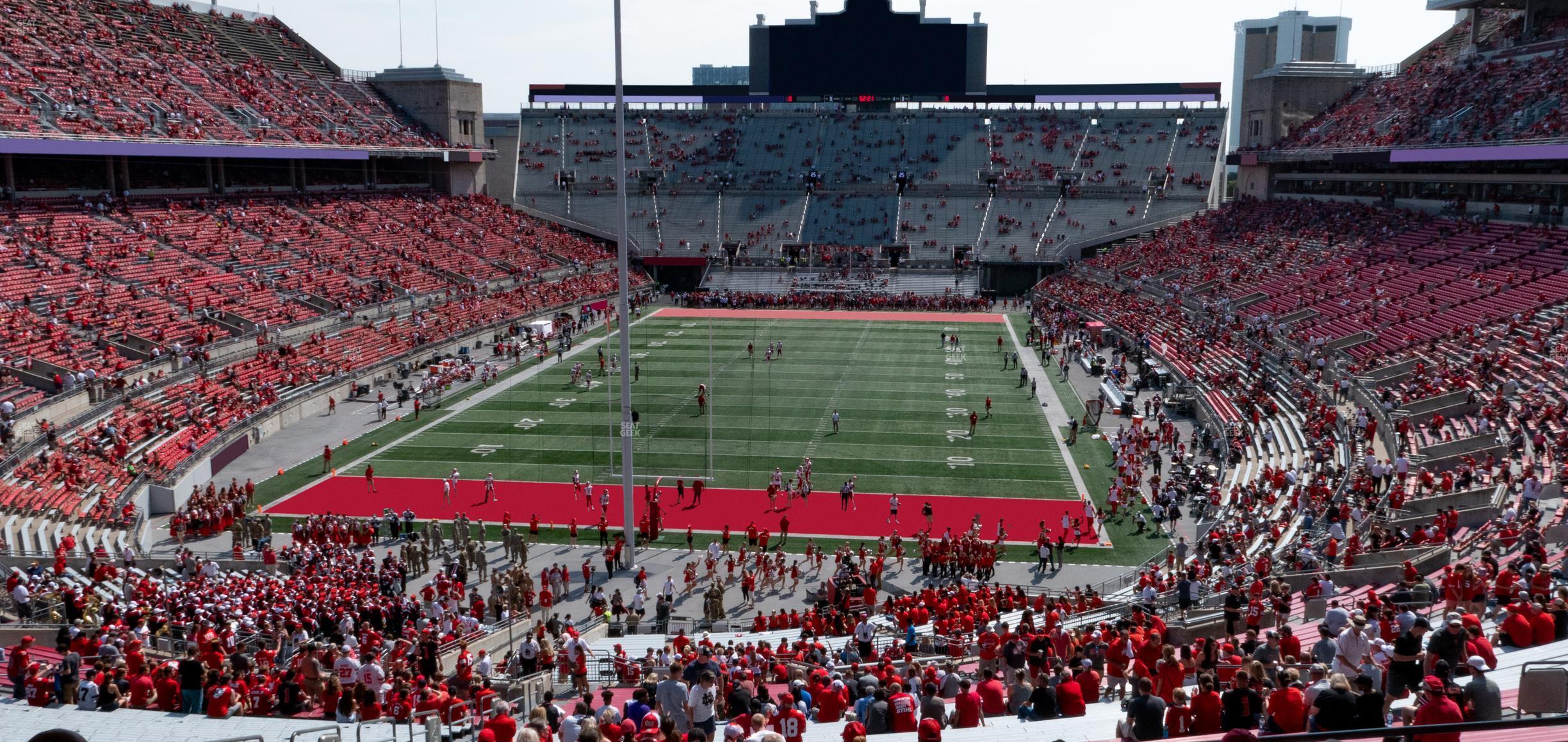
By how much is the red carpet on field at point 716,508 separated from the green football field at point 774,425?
0.91m

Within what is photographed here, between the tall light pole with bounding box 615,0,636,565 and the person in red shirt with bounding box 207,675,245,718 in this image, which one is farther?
the tall light pole with bounding box 615,0,636,565

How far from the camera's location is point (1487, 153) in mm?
38844

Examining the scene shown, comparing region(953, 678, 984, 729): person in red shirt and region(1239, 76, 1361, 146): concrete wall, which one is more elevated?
region(1239, 76, 1361, 146): concrete wall

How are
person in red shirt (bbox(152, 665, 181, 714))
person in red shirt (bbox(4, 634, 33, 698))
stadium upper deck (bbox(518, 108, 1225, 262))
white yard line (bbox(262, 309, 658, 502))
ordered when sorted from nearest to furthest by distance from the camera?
1. person in red shirt (bbox(152, 665, 181, 714))
2. person in red shirt (bbox(4, 634, 33, 698))
3. white yard line (bbox(262, 309, 658, 502))
4. stadium upper deck (bbox(518, 108, 1225, 262))

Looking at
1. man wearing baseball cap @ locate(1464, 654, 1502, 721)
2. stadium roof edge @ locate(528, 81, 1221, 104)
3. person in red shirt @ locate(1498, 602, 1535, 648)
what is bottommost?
person in red shirt @ locate(1498, 602, 1535, 648)

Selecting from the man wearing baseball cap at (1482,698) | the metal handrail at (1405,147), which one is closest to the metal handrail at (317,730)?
the man wearing baseball cap at (1482,698)

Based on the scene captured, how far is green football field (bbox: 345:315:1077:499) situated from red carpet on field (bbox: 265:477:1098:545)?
0.91 m

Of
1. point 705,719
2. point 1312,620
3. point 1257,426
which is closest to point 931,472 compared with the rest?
point 1257,426

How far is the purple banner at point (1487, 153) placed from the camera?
35.2m

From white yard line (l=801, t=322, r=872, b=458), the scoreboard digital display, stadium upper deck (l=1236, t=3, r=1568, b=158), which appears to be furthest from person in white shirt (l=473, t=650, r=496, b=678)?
the scoreboard digital display

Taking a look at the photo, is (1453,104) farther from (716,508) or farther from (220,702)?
(220,702)

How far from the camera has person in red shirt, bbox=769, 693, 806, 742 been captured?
8.84 m

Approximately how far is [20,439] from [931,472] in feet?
66.4

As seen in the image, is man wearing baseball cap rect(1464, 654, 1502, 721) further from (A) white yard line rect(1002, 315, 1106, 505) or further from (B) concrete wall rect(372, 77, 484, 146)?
(B) concrete wall rect(372, 77, 484, 146)
